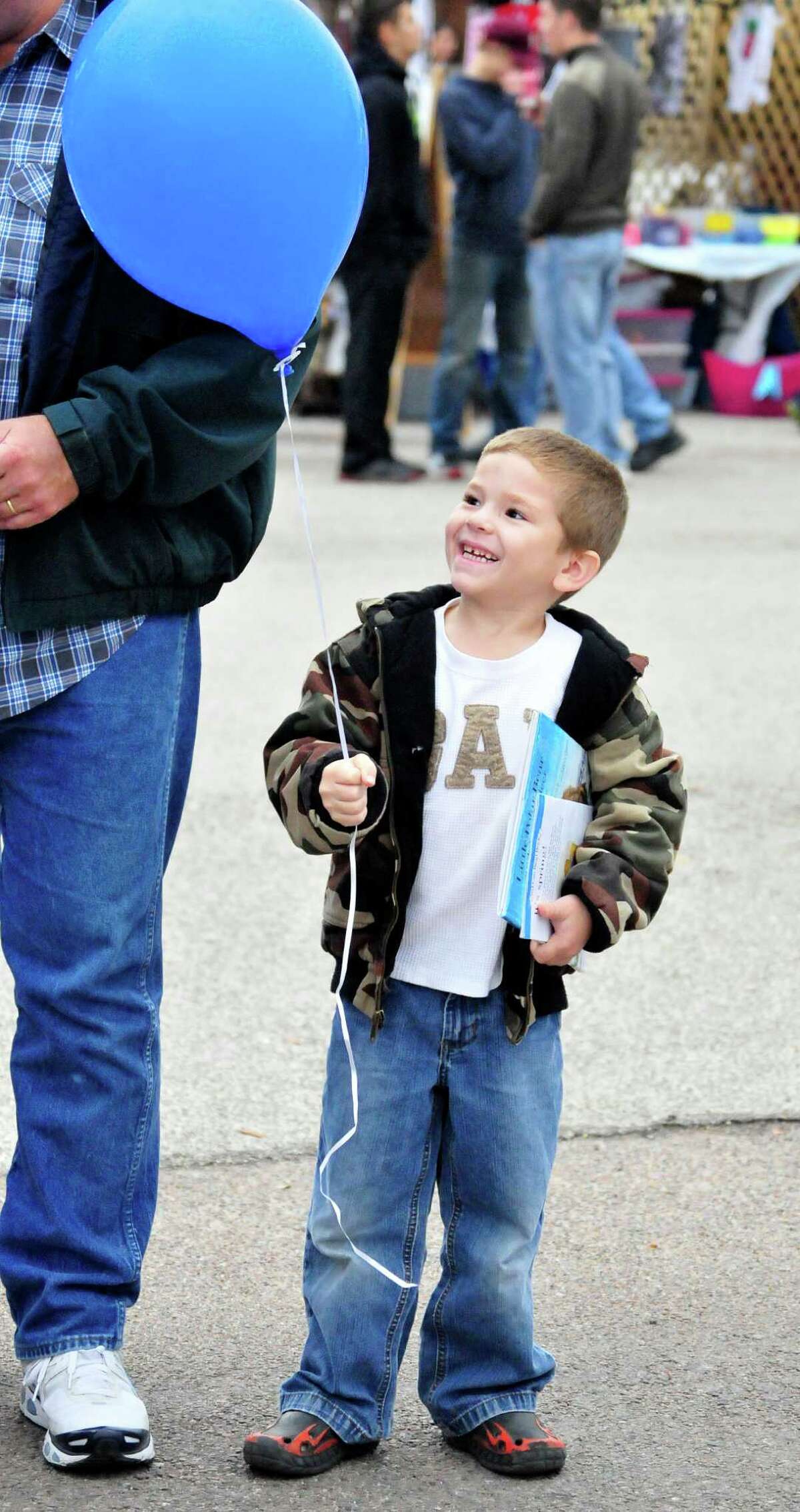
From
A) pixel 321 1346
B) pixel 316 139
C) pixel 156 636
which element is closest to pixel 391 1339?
pixel 321 1346

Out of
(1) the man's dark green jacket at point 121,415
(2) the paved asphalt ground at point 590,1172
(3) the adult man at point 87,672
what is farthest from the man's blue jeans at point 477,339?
(1) the man's dark green jacket at point 121,415

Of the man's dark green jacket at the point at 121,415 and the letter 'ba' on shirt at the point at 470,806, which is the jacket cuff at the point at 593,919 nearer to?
the letter 'ba' on shirt at the point at 470,806

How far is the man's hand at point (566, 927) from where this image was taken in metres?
2.26

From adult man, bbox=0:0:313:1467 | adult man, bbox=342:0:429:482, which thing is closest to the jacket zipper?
adult man, bbox=0:0:313:1467

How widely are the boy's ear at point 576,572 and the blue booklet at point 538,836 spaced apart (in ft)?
0.57

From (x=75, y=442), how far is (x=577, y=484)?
608 mm

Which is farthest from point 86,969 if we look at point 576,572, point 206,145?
point 206,145

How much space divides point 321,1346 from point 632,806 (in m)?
0.76

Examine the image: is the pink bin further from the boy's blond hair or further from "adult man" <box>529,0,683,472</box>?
the boy's blond hair

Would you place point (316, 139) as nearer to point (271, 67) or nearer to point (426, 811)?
point (271, 67)

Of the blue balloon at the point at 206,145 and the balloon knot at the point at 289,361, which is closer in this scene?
the blue balloon at the point at 206,145

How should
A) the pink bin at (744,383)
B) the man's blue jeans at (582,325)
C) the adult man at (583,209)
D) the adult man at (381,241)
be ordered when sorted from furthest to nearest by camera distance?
the pink bin at (744,383) → the man's blue jeans at (582,325) → the adult man at (381,241) → the adult man at (583,209)

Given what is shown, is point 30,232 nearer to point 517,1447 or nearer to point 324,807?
point 324,807

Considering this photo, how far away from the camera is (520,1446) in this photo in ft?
7.93
